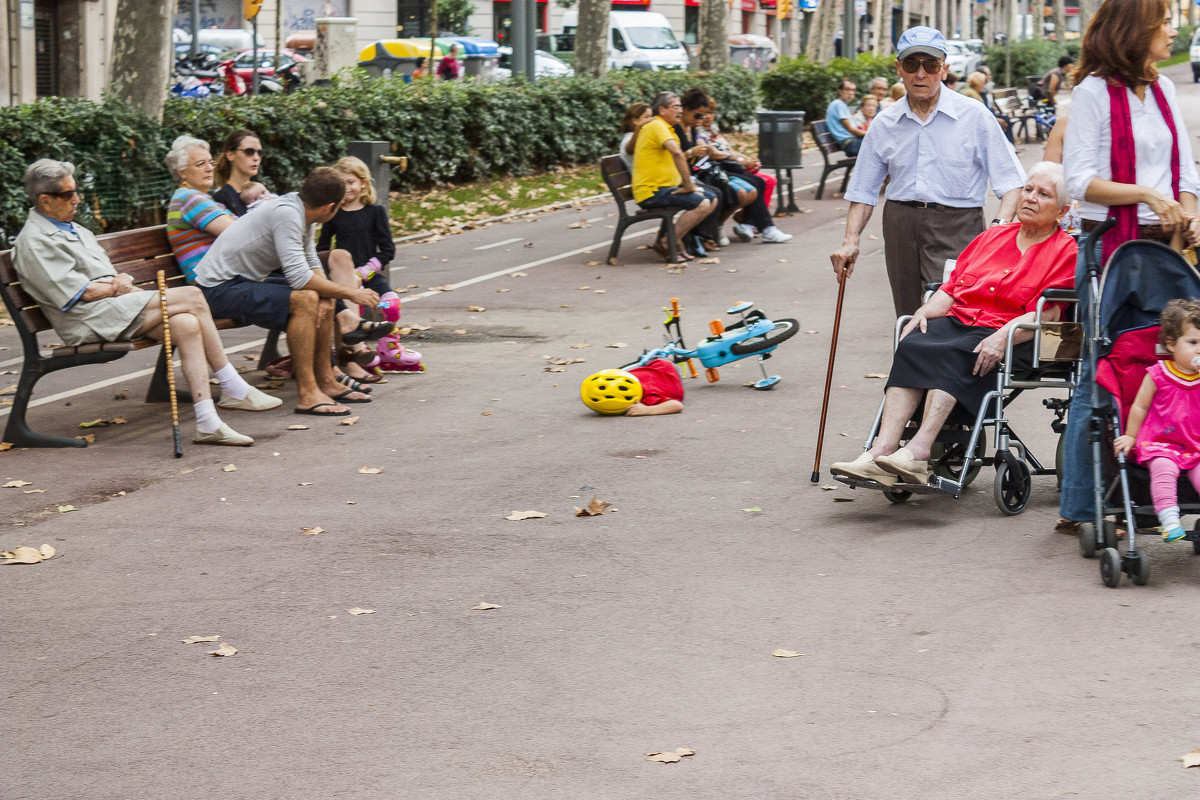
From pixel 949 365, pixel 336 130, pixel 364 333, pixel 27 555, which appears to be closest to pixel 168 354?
pixel 364 333

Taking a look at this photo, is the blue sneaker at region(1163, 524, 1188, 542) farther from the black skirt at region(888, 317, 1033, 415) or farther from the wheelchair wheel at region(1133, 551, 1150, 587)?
the black skirt at region(888, 317, 1033, 415)

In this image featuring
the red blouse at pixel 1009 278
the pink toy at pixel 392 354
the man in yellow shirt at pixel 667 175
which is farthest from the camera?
the man in yellow shirt at pixel 667 175

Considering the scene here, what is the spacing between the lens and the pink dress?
5332 mm

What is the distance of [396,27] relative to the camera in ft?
167

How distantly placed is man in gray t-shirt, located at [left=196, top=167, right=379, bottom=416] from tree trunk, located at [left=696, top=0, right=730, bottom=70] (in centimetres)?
2565

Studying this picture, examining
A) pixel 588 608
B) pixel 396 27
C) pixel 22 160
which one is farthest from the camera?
pixel 396 27

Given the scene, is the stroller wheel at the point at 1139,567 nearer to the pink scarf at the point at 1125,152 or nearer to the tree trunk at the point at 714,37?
the pink scarf at the point at 1125,152

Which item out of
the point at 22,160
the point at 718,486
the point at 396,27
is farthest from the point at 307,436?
the point at 396,27

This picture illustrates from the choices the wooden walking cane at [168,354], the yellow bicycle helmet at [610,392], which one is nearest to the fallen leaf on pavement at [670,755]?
the wooden walking cane at [168,354]

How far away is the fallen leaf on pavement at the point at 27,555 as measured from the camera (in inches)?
233

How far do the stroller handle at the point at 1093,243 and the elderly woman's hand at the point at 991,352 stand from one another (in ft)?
1.95

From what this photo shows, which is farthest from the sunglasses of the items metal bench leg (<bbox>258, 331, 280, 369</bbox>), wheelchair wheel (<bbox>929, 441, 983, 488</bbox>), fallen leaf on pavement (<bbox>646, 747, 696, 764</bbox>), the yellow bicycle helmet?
metal bench leg (<bbox>258, 331, 280, 369</bbox>)

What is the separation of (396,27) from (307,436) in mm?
45006

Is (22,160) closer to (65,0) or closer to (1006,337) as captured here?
(1006,337)
